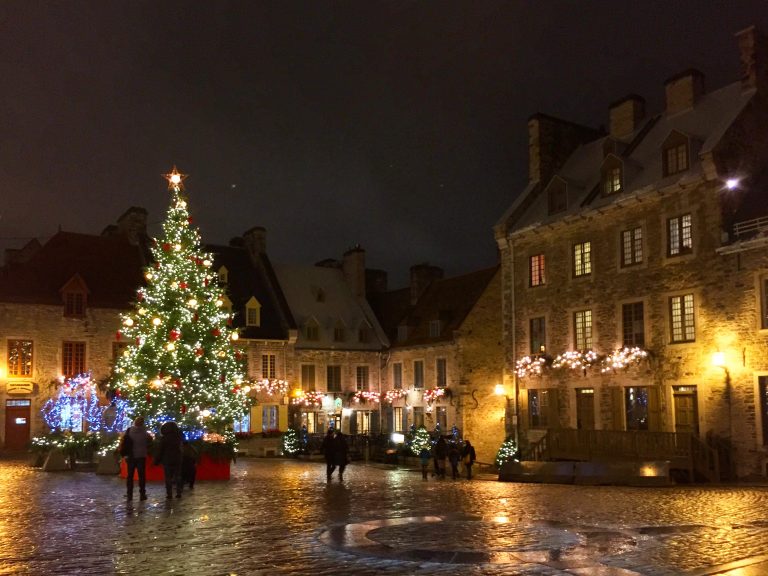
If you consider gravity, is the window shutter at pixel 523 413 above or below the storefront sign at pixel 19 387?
below

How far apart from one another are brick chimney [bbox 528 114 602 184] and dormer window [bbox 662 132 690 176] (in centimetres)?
732

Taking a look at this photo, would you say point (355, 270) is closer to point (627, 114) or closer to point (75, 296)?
point (75, 296)

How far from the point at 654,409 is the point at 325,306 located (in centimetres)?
2414

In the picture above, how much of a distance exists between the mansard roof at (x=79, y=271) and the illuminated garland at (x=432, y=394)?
15.0 metres

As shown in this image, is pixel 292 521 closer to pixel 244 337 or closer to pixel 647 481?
pixel 647 481

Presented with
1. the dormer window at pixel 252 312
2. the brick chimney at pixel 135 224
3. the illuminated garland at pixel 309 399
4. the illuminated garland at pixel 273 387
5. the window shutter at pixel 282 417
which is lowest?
the window shutter at pixel 282 417

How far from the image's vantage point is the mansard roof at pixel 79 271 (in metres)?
38.0

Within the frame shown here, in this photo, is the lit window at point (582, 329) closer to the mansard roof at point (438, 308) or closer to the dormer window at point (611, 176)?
the dormer window at point (611, 176)

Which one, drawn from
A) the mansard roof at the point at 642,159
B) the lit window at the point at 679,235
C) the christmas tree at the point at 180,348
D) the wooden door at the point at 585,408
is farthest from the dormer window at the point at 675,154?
the christmas tree at the point at 180,348

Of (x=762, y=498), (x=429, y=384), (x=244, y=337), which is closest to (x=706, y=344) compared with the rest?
(x=762, y=498)

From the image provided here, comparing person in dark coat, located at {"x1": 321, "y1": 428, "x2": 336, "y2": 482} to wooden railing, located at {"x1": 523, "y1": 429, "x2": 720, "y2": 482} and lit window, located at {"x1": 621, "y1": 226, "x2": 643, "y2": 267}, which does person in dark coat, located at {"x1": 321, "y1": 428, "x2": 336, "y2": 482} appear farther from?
lit window, located at {"x1": 621, "y1": 226, "x2": 643, "y2": 267}

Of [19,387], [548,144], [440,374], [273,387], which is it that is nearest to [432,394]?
[440,374]

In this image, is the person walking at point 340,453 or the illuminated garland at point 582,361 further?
the illuminated garland at point 582,361

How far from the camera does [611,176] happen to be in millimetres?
28875
